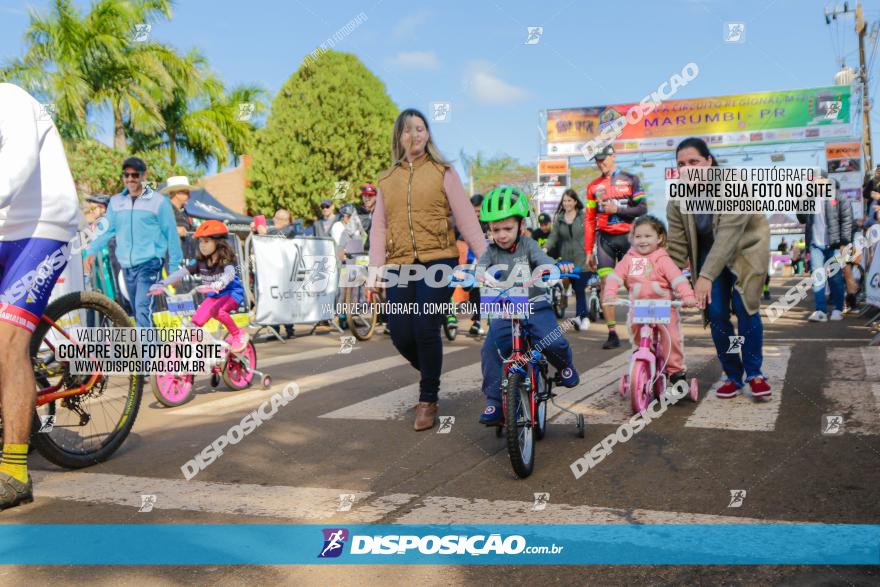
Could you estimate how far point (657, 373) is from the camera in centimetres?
540

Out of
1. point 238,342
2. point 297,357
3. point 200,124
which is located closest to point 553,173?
point 200,124

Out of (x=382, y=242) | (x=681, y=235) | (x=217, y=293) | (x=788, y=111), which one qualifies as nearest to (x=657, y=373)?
(x=681, y=235)

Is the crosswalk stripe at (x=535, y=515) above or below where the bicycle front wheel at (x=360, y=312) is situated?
below

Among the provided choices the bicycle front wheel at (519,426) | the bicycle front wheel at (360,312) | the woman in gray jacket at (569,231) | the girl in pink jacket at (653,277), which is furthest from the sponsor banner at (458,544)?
the woman in gray jacket at (569,231)

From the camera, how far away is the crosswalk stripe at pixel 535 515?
10.7 ft

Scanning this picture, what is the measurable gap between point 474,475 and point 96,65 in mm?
27098

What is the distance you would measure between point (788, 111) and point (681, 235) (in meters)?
40.8

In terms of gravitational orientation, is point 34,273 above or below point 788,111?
below

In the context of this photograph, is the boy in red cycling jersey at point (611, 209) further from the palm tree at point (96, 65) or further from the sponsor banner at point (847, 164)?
the sponsor banner at point (847, 164)

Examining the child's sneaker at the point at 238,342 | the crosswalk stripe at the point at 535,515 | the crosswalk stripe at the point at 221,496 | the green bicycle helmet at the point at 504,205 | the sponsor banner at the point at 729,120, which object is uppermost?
the sponsor banner at the point at 729,120

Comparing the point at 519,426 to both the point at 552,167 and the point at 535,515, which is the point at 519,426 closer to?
the point at 535,515

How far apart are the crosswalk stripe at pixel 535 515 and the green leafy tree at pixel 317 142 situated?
34.8m

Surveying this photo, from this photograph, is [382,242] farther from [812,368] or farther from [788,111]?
[788,111]

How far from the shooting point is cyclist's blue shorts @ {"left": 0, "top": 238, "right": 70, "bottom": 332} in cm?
378
